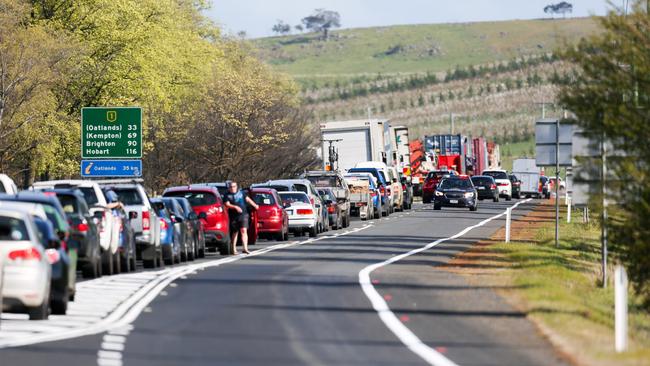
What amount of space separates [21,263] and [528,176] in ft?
329

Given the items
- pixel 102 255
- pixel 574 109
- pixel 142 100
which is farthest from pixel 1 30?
pixel 574 109

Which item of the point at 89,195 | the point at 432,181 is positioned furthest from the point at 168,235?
the point at 432,181

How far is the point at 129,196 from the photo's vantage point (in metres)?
32.9

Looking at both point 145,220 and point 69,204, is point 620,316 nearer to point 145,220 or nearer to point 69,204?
point 69,204

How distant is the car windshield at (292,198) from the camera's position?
49062 millimetres

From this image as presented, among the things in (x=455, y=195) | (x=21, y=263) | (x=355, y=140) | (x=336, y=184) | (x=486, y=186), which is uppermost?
(x=355, y=140)

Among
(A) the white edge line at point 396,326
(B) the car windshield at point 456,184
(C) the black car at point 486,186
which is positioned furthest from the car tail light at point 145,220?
(C) the black car at point 486,186

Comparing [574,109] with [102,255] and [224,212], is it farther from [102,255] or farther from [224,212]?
[224,212]

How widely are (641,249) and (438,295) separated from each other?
304 cm

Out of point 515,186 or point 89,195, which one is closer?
point 89,195

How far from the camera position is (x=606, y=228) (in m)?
25.4

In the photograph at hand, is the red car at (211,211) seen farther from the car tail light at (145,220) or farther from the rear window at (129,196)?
the car tail light at (145,220)

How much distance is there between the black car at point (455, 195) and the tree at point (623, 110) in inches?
1980

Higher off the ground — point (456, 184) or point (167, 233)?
point (456, 184)
